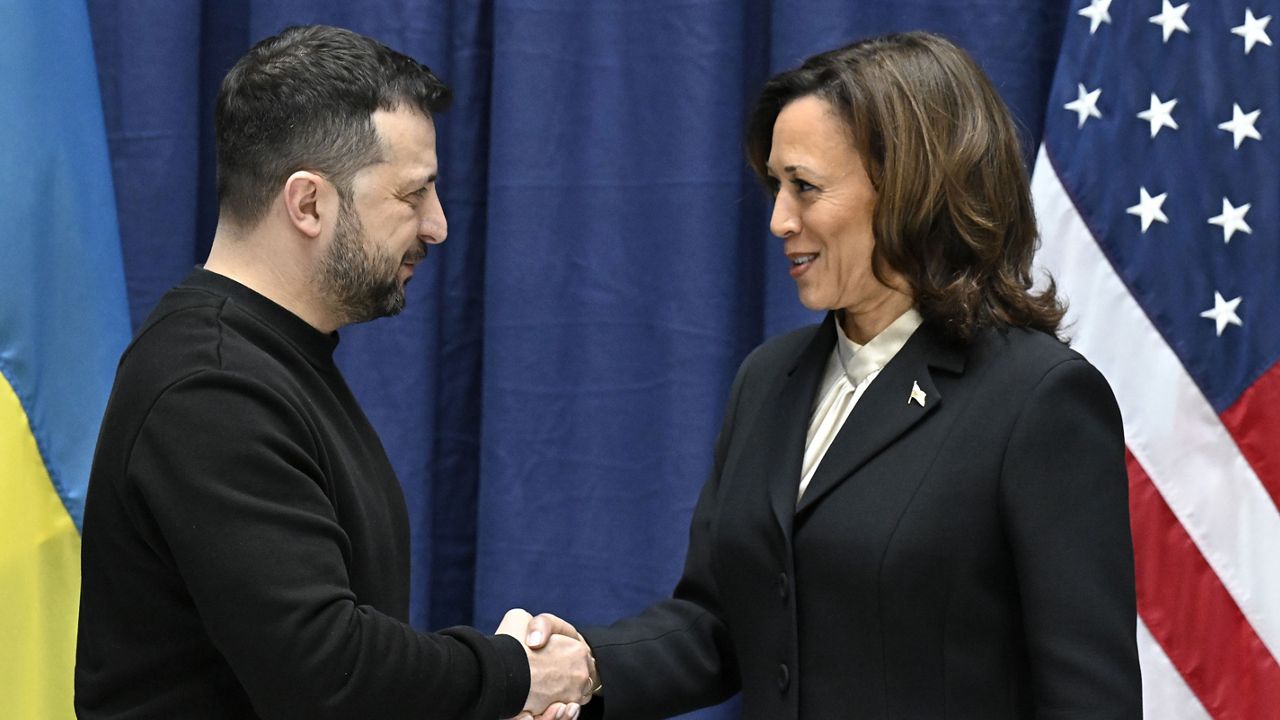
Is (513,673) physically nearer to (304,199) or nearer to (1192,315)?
(304,199)

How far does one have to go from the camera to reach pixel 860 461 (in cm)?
156

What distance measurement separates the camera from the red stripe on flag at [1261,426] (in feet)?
7.19

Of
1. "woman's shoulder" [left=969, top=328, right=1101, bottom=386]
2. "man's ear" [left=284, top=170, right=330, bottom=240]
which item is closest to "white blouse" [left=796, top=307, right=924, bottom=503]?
"woman's shoulder" [left=969, top=328, right=1101, bottom=386]

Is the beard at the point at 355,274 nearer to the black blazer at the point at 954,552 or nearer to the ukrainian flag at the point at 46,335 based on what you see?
the black blazer at the point at 954,552

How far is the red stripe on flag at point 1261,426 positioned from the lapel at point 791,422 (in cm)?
85

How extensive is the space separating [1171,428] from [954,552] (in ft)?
3.04

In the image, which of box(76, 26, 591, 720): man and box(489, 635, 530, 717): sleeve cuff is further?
box(489, 635, 530, 717): sleeve cuff

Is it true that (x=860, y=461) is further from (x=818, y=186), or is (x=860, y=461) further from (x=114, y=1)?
(x=114, y=1)

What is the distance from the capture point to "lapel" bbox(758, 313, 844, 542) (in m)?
1.61

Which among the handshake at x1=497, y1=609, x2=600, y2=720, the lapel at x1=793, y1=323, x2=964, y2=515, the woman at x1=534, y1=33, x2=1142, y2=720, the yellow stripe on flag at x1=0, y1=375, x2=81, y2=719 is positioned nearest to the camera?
the woman at x1=534, y1=33, x2=1142, y2=720

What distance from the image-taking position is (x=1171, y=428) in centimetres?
223

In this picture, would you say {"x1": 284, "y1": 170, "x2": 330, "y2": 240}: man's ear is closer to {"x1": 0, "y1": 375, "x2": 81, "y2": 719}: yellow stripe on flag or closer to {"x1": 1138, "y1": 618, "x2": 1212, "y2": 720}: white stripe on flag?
{"x1": 0, "y1": 375, "x2": 81, "y2": 719}: yellow stripe on flag

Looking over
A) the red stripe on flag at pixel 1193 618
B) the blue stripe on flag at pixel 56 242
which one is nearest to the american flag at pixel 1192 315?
the red stripe on flag at pixel 1193 618

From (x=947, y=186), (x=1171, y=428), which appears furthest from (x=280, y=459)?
(x=1171, y=428)
